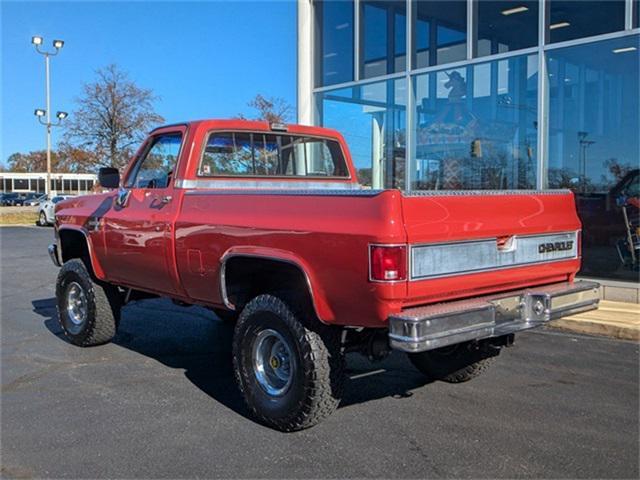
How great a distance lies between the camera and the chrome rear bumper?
3.40 meters

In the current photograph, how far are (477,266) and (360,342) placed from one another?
36.2 inches

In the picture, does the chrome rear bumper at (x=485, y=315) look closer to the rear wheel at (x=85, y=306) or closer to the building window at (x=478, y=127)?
the rear wheel at (x=85, y=306)

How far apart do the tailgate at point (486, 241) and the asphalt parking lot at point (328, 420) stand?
3.07 feet

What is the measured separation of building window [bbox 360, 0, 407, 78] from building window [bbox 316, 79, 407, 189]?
0.99 feet

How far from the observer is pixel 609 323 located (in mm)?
6945

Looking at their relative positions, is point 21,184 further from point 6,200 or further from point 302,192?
point 302,192

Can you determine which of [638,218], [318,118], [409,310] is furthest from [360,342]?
[318,118]

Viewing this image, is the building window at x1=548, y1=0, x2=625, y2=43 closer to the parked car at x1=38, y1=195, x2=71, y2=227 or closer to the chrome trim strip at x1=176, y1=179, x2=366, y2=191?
the chrome trim strip at x1=176, y1=179, x2=366, y2=191

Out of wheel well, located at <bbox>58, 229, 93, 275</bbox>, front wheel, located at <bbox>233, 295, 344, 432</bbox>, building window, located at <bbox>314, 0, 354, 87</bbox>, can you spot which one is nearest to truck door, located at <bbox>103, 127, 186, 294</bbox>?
wheel well, located at <bbox>58, 229, 93, 275</bbox>

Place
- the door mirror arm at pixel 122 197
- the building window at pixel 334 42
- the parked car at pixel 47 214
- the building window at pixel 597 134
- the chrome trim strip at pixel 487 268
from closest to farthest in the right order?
the chrome trim strip at pixel 487 268 < the door mirror arm at pixel 122 197 < the building window at pixel 597 134 < the building window at pixel 334 42 < the parked car at pixel 47 214

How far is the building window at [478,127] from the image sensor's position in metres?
9.59

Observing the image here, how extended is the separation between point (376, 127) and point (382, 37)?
1.60 meters

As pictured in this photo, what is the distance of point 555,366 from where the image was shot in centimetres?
568

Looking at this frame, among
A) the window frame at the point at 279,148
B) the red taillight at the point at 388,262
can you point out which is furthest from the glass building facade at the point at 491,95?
the red taillight at the point at 388,262
